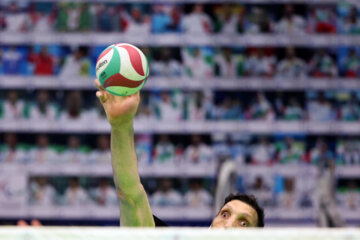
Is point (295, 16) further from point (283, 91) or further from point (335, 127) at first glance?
point (335, 127)

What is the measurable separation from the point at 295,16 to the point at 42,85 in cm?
655

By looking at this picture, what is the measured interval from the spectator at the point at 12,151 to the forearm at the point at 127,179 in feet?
42.9

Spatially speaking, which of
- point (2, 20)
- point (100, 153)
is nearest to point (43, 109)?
point (100, 153)

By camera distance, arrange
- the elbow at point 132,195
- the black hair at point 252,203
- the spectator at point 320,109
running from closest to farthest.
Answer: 1. the elbow at point 132,195
2. the black hair at point 252,203
3. the spectator at point 320,109

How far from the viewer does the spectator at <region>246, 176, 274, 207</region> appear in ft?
51.5

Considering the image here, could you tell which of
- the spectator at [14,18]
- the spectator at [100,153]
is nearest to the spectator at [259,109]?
the spectator at [100,153]

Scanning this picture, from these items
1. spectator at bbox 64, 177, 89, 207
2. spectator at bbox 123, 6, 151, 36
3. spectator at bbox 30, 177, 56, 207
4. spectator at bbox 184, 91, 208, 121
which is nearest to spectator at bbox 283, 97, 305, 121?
spectator at bbox 184, 91, 208, 121

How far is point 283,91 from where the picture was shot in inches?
628

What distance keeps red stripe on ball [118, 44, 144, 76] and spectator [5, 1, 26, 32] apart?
12442 millimetres

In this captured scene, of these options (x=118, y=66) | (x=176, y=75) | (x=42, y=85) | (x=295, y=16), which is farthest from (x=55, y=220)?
(x=118, y=66)

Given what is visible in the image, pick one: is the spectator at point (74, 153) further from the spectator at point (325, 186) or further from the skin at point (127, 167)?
the skin at point (127, 167)

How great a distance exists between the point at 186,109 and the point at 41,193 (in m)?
4.10

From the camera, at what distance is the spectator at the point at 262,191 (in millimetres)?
15703

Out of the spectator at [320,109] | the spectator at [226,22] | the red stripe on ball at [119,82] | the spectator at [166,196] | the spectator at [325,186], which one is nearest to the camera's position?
the red stripe on ball at [119,82]
